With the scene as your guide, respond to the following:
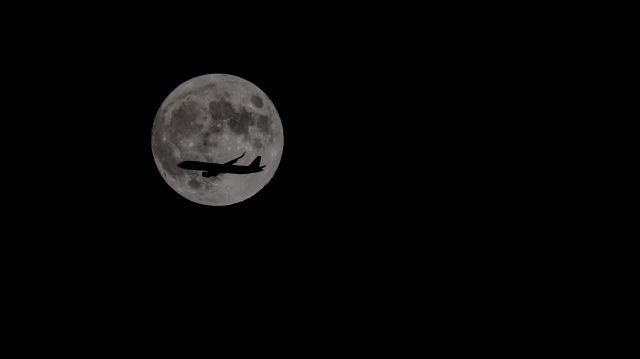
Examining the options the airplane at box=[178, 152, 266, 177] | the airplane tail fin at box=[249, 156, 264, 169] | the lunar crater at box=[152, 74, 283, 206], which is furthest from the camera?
the airplane tail fin at box=[249, 156, 264, 169]

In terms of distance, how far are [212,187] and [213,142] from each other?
0.90 meters

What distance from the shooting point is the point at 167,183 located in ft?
24.3

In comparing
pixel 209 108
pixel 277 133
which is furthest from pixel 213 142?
pixel 277 133

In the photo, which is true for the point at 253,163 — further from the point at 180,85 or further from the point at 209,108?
the point at 180,85

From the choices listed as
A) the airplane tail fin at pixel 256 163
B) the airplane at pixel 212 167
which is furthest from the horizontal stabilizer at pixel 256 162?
Result: the airplane at pixel 212 167

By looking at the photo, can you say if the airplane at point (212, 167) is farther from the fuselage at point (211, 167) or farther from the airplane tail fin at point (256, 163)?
the airplane tail fin at point (256, 163)

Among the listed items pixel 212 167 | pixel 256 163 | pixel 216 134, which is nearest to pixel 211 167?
pixel 212 167

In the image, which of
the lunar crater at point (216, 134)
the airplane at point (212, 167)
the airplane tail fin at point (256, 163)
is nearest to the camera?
the lunar crater at point (216, 134)

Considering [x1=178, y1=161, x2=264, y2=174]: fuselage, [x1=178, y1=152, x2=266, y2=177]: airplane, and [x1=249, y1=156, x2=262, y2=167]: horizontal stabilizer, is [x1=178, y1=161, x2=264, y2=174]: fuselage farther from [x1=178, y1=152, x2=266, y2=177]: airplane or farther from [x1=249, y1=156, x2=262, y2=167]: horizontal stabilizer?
[x1=249, y1=156, x2=262, y2=167]: horizontal stabilizer

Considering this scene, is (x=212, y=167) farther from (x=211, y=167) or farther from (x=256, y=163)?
(x=256, y=163)

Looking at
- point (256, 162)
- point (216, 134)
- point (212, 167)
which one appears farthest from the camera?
point (256, 162)

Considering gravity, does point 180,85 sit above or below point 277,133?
above

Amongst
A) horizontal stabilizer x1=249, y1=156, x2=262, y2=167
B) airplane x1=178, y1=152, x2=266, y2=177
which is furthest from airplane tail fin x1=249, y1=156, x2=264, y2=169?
airplane x1=178, y1=152, x2=266, y2=177

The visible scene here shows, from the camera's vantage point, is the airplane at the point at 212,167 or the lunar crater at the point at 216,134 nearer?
the lunar crater at the point at 216,134
